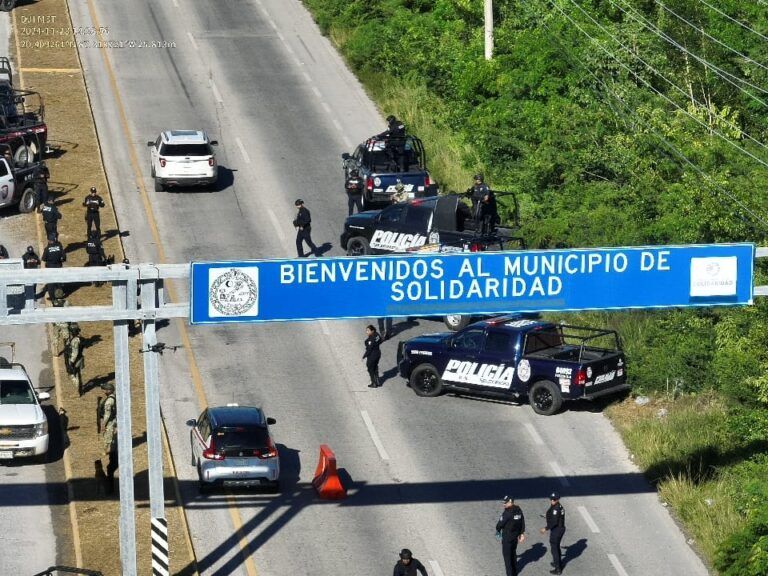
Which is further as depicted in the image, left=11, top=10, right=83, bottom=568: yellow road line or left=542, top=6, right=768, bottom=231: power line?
left=542, top=6, right=768, bottom=231: power line

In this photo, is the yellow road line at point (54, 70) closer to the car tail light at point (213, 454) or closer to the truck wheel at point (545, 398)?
the truck wheel at point (545, 398)

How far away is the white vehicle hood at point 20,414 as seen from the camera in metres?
31.3

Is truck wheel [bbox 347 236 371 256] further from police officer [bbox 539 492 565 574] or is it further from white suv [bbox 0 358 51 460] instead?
police officer [bbox 539 492 565 574]

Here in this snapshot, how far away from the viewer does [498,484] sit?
103ft

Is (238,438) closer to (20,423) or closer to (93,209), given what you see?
(20,423)

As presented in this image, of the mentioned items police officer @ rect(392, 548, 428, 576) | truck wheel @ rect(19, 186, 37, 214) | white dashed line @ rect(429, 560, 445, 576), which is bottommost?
white dashed line @ rect(429, 560, 445, 576)

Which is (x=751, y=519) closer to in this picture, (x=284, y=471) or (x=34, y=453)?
(x=284, y=471)

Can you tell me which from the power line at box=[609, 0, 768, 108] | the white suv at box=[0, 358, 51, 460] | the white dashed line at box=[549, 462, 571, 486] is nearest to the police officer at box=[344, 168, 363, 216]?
the power line at box=[609, 0, 768, 108]

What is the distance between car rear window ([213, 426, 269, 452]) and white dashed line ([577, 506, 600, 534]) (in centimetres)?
617

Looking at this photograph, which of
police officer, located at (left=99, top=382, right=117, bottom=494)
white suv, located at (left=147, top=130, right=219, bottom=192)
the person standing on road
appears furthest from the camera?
white suv, located at (left=147, top=130, right=219, bottom=192)

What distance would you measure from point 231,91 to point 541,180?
1547 centimetres

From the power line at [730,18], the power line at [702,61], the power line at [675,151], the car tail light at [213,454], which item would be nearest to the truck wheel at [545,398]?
the power line at [675,151]

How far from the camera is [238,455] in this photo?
30.0 m

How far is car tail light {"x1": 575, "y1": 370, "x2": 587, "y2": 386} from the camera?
33.3 metres
